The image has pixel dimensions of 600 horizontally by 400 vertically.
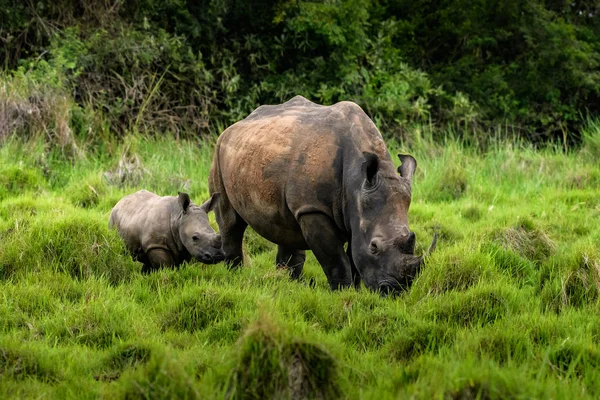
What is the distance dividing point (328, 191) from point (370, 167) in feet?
1.61

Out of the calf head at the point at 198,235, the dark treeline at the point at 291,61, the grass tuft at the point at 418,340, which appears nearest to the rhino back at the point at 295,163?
the calf head at the point at 198,235

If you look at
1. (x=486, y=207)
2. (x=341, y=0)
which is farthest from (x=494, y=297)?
(x=341, y=0)

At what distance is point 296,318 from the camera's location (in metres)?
5.45

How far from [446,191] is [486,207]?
0.87m

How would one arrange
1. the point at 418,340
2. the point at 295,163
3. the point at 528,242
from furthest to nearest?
the point at 528,242 → the point at 295,163 → the point at 418,340

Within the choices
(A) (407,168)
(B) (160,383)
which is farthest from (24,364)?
(A) (407,168)

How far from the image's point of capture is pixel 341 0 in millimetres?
14555

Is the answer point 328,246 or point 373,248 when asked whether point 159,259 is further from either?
point 373,248

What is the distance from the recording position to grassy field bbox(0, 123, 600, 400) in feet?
13.3

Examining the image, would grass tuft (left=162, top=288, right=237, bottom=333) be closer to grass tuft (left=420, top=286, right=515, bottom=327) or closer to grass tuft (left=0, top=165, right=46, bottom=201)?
grass tuft (left=420, top=286, right=515, bottom=327)

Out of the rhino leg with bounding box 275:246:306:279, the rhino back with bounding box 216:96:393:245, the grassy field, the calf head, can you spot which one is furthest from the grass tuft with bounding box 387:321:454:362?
the rhino leg with bounding box 275:246:306:279

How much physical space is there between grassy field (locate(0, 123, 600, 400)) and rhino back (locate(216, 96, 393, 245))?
55cm

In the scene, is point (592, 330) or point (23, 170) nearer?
point (592, 330)

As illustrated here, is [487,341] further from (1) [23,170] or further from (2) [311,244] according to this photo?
(1) [23,170]
